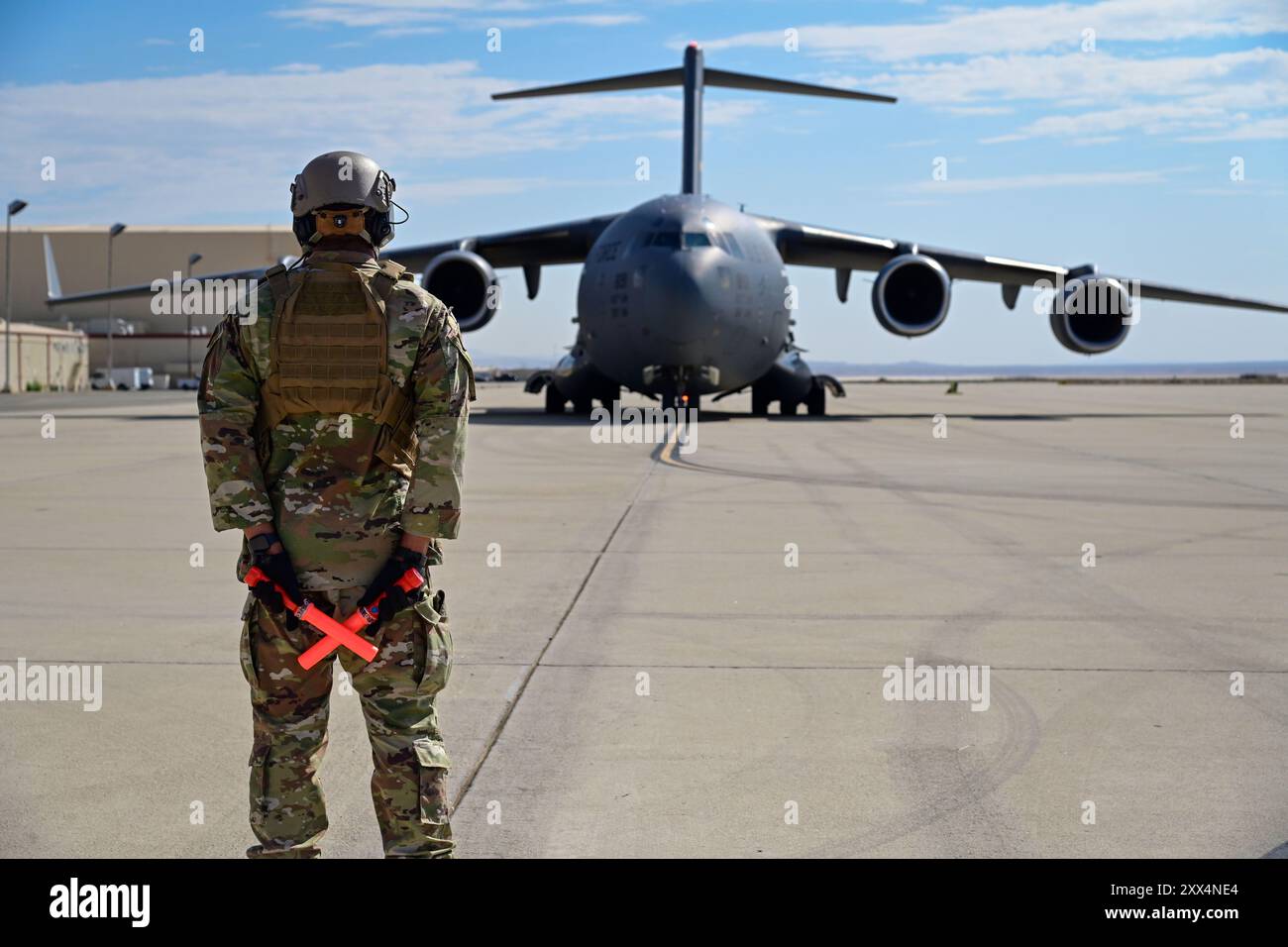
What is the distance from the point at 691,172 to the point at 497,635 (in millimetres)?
22025

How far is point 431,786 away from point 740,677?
8.33 feet

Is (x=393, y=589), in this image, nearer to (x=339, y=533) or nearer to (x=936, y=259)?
(x=339, y=533)

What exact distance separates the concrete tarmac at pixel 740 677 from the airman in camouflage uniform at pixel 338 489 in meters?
0.41

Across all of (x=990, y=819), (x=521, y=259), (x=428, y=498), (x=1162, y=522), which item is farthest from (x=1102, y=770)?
(x=521, y=259)

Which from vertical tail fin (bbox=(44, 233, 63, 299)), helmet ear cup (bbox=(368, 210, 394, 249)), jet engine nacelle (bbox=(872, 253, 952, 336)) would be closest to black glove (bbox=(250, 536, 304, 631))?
helmet ear cup (bbox=(368, 210, 394, 249))

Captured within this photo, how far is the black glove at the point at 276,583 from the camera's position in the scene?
11.8 ft

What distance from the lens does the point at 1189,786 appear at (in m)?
4.54

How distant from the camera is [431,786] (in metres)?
3.65

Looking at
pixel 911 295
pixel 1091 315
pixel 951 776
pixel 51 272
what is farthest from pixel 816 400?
pixel 51 272

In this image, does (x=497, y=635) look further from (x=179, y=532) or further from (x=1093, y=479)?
(x=1093, y=479)

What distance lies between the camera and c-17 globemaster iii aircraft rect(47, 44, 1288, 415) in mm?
22625

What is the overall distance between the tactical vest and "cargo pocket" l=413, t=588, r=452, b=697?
0.54 m

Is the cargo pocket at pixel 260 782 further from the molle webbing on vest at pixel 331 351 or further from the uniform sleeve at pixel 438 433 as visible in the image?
the molle webbing on vest at pixel 331 351

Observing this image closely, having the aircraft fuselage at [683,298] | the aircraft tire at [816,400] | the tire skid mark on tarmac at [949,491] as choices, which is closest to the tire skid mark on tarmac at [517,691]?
the tire skid mark on tarmac at [949,491]
